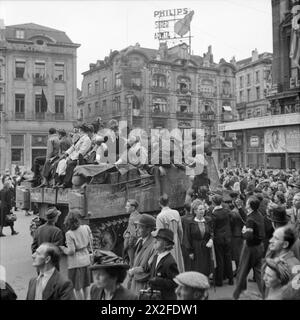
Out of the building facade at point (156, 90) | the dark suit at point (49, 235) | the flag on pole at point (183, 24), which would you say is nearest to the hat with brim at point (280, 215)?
the dark suit at point (49, 235)

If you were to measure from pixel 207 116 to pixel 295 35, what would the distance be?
43.5ft

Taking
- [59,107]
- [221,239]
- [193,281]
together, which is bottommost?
[221,239]

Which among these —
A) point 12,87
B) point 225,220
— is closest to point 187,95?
point 12,87

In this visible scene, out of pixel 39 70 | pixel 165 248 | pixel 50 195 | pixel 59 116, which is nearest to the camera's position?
pixel 165 248

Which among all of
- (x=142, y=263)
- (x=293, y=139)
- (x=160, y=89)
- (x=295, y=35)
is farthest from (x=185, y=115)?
(x=142, y=263)

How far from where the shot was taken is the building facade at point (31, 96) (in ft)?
97.9

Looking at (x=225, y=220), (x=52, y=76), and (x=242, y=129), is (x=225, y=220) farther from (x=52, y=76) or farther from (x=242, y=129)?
(x=52, y=76)

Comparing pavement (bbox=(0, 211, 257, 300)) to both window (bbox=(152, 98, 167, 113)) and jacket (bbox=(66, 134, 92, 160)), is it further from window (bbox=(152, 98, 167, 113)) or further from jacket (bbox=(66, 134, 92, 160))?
window (bbox=(152, 98, 167, 113))

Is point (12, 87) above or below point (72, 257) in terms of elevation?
above

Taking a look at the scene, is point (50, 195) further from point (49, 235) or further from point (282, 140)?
point (282, 140)

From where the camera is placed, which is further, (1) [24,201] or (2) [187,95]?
(2) [187,95]

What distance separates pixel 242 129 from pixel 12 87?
1616 centimetres

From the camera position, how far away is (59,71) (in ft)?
98.5

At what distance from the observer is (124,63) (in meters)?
35.6
